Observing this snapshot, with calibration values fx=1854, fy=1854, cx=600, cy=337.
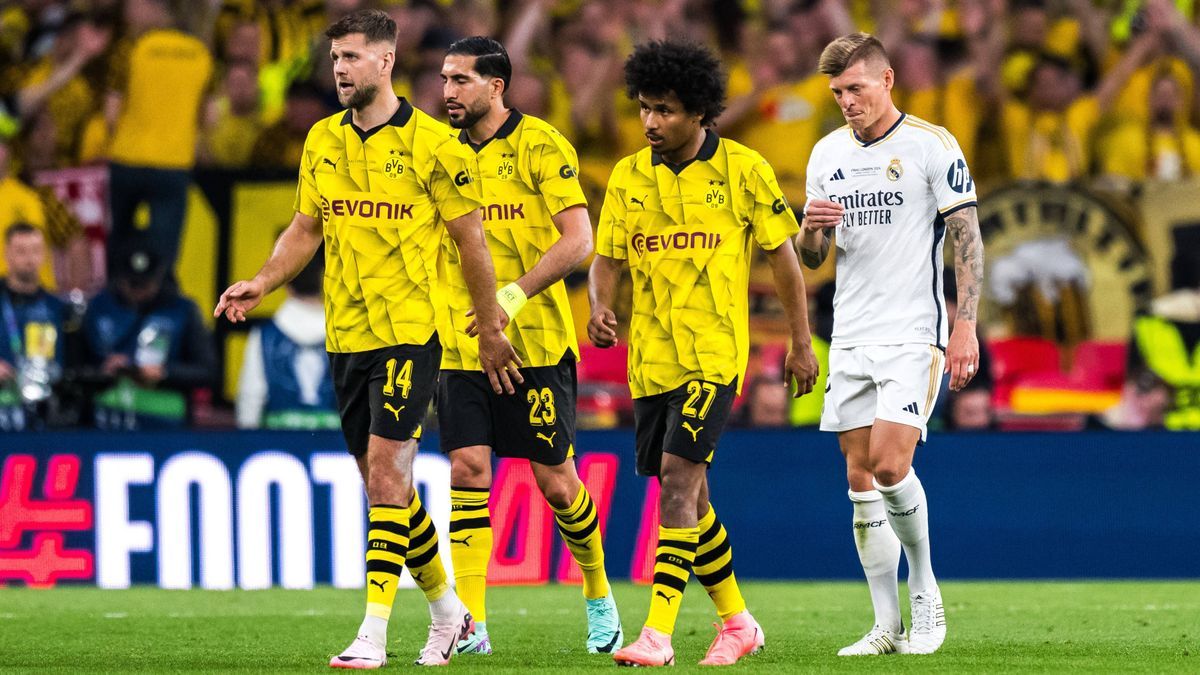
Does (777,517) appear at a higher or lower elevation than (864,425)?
lower

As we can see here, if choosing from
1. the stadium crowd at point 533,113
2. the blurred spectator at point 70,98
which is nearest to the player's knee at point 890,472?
the stadium crowd at point 533,113

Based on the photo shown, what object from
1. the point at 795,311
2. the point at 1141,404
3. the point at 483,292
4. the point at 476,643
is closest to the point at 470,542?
the point at 476,643

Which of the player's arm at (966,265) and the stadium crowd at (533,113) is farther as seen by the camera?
the stadium crowd at (533,113)

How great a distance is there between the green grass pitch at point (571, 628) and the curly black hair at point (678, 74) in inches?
86.4

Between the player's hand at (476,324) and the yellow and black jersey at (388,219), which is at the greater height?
the yellow and black jersey at (388,219)

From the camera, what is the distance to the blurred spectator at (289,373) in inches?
510

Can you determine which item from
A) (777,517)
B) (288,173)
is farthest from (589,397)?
(288,173)

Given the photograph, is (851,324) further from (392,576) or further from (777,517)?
(777,517)

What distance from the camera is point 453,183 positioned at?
277 inches

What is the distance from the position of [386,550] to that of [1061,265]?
8.83 metres

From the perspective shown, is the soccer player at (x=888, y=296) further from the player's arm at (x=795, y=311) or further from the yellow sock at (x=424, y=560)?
the yellow sock at (x=424, y=560)

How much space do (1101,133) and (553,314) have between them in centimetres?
842

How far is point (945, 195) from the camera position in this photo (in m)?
7.52

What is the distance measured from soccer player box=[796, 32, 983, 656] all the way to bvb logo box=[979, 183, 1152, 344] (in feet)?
22.5
